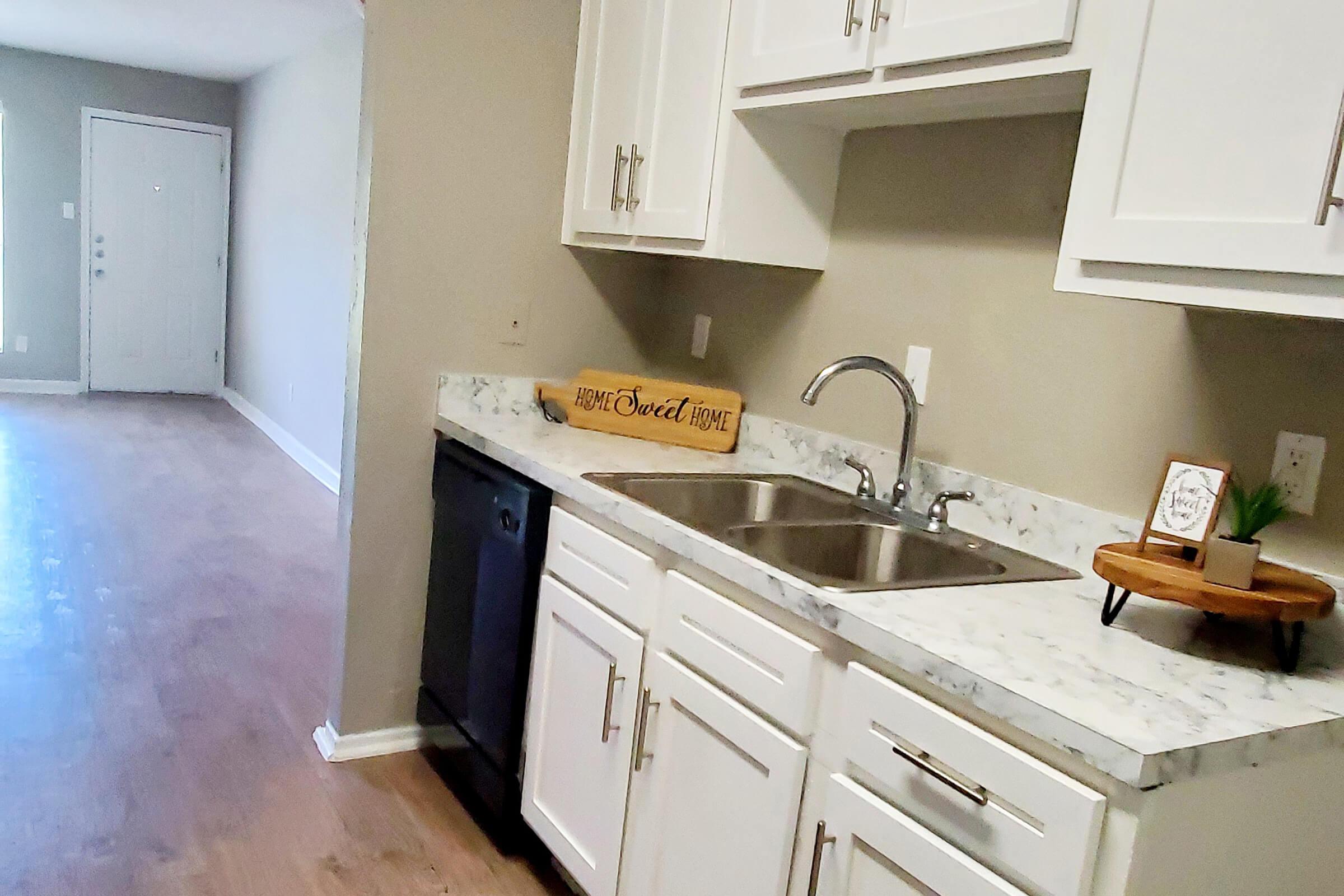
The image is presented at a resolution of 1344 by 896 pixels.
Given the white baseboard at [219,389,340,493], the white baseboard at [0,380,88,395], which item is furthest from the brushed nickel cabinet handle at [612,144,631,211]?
the white baseboard at [0,380,88,395]

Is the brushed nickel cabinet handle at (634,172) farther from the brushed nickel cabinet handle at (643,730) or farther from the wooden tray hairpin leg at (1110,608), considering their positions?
the wooden tray hairpin leg at (1110,608)

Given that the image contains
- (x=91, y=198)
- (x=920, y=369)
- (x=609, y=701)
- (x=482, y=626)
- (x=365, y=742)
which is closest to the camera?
(x=609, y=701)

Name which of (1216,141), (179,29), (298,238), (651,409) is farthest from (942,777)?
(179,29)

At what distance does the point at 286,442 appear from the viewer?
6402 millimetres

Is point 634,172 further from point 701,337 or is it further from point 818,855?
point 818,855

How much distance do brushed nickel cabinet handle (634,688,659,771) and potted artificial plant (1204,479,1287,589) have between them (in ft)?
2.96

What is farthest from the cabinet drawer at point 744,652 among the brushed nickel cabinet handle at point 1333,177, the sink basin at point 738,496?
the brushed nickel cabinet handle at point 1333,177

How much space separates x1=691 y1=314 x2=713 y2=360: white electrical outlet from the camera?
2.75m

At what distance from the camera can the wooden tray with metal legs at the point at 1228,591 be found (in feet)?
4.07

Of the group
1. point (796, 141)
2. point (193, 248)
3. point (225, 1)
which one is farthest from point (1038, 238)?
point (193, 248)

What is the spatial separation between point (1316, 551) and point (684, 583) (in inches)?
36.2

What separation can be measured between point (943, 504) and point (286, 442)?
5346mm

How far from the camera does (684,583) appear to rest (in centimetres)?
169

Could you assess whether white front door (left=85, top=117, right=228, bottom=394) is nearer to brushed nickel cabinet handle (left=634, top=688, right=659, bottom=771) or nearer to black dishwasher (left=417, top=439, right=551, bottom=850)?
black dishwasher (left=417, top=439, right=551, bottom=850)
